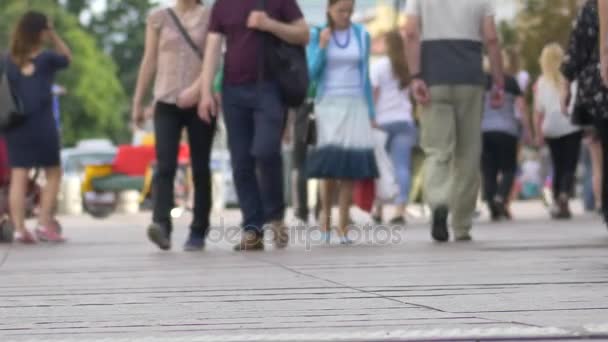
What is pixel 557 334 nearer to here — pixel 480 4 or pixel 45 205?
pixel 480 4

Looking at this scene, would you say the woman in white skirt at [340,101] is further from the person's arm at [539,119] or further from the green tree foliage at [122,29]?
the green tree foliage at [122,29]

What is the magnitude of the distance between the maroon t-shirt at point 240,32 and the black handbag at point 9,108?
3.17m

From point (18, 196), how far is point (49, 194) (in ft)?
0.99

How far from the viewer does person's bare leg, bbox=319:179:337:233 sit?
544 inches

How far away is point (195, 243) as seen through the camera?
42.3ft

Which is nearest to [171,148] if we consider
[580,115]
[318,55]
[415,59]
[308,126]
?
[308,126]

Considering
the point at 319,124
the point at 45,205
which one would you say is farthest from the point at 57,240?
the point at 319,124

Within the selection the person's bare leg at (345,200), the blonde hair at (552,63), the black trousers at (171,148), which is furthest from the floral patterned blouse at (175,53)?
the blonde hair at (552,63)

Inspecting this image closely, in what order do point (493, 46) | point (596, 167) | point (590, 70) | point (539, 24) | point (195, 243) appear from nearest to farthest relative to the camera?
1. point (590, 70)
2. point (195, 243)
3. point (493, 46)
4. point (596, 167)
5. point (539, 24)

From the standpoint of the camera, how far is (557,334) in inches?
238

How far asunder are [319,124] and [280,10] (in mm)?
1619

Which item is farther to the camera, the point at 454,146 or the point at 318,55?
the point at 318,55

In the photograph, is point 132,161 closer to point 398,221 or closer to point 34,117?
point 398,221

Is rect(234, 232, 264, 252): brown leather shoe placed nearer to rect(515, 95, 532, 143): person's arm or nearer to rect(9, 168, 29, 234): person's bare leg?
rect(9, 168, 29, 234): person's bare leg
